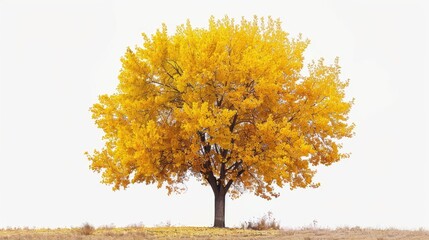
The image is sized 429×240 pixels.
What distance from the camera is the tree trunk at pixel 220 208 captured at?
111 feet

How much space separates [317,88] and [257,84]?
11.4ft

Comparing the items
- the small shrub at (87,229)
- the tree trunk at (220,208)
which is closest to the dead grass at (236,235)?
the small shrub at (87,229)

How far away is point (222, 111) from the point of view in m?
31.0

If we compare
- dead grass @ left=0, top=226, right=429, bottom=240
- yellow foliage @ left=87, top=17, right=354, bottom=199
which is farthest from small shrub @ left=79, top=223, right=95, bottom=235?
yellow foliage @ left=87, top=17, right=354, bottom=199

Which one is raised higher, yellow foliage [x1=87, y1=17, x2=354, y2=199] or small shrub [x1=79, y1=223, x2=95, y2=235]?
yellow foliage [x1=87, y1=17, x2=354, y2=199]

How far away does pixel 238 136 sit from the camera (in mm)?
31641

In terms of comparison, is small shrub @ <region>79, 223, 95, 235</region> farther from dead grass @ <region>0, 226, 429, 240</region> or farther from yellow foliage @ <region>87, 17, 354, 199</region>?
yellow foliage @ <region>87, 17, 354, 199</region>

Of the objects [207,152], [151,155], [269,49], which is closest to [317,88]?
[269,49]

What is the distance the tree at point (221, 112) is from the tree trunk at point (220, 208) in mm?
50

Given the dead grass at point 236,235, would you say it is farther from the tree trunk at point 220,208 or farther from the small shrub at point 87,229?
the tree trunk at point 220,208

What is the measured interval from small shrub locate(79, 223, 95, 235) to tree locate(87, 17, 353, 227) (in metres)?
3.60

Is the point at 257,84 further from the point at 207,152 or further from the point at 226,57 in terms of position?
the point at 207,152

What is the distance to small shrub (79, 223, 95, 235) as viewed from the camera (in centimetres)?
2875

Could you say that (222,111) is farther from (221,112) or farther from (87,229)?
(87,229)
